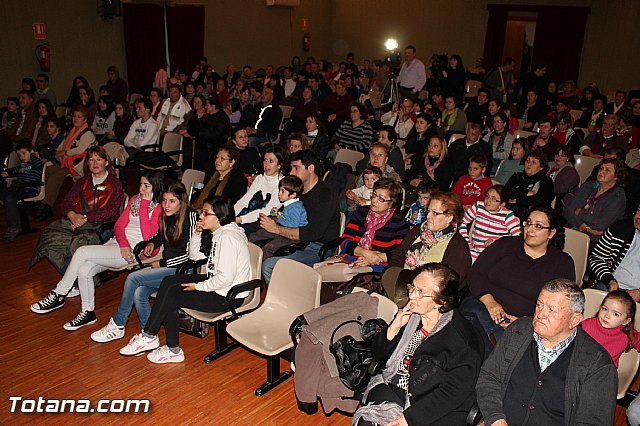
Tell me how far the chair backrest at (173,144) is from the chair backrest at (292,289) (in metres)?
4.20

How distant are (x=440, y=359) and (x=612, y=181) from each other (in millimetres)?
2947

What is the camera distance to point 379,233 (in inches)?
162

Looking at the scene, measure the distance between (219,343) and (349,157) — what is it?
3210mm

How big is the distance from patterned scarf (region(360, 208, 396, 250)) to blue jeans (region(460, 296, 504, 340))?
0.87 m

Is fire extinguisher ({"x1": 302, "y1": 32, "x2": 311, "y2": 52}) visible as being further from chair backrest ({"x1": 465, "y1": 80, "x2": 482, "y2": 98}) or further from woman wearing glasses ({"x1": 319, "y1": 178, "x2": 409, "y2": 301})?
woman wearing glasses ({"x1": 319, "y1": 178, "x2": 409, "y2": 301})

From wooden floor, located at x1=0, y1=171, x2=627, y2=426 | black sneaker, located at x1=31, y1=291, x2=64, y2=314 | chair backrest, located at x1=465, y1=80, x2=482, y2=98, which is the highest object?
chair backrest, located at x1=465, y1=80, x2=482, y2=98

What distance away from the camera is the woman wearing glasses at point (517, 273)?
10.9ft

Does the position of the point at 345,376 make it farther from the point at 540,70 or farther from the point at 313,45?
the point at 313,45

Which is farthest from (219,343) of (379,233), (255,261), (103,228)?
(103,228)

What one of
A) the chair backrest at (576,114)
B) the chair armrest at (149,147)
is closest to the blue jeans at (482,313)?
the chair armrest at (149,147)

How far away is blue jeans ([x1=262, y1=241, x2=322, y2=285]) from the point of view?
4.39m

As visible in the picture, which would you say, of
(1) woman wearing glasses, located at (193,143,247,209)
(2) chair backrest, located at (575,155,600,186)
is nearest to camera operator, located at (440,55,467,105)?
(2) chair backrest, located at (575,155,600,186)

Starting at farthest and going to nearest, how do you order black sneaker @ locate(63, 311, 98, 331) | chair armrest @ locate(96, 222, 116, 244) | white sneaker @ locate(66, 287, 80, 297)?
white sneaker @ locate(66, 287, 80, 297), chair armrest @ locate(96, 222, 116, 244), black sneaker @ locate(63, 311, 98, 331)

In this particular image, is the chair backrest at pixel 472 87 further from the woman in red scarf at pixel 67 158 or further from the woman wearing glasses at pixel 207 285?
the woman wearing glasses at pixel 207 285
